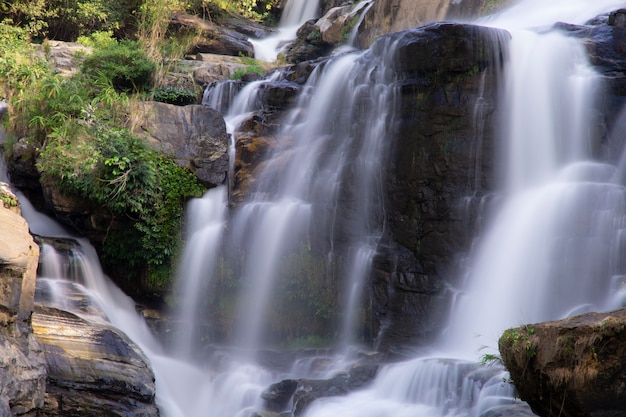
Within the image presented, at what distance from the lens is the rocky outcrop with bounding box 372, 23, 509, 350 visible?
981cm

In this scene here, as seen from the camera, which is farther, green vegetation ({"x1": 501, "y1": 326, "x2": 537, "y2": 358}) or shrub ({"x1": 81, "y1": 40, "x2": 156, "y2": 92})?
shrub ({"x1": 81, "y1": 40, "x2": 156, "y2": 92})

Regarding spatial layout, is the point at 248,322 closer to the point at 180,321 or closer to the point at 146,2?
the point at 180,321

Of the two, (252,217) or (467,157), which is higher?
(467,157)

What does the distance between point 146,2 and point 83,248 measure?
1010 cm

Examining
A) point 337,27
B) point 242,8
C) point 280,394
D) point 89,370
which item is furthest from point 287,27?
point 89,370

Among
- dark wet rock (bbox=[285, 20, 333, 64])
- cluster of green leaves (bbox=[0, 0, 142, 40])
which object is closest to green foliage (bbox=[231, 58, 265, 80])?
dark wet rock (bbox=[285, 20, 333, 64])

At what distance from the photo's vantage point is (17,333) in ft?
20.8

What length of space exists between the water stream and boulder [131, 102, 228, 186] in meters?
0.60

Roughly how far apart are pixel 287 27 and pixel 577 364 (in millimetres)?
20183

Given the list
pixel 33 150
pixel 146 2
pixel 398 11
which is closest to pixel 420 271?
pixel 33 150

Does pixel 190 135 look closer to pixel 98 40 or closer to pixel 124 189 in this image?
pixel 124 189

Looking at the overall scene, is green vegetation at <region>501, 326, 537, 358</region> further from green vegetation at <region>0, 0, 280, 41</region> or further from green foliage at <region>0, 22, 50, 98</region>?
green vegetation at <region>0, 0, 280, 41</region>

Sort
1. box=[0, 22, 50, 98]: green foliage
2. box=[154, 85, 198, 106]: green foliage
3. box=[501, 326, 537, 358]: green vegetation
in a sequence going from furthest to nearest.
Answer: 1. box=[154, 85, 198, 106]: green foliage
2. box=[0, 22, 50, 98]: green foliage
3. box=[501, 326, 537, 358]: green vegetation

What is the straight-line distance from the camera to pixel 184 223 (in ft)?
36.8
